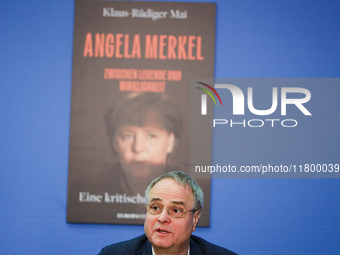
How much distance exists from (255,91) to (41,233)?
173cm

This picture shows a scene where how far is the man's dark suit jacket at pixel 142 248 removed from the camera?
1638 mm

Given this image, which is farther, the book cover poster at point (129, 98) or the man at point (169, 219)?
the book cover poster at point (129, 98)

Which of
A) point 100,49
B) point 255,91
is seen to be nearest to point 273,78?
point 255,91

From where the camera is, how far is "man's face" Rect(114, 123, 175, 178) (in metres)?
2.55

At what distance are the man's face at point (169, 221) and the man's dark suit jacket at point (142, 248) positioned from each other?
0.08 m

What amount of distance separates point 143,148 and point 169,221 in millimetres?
1042

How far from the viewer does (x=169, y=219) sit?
1.57 m

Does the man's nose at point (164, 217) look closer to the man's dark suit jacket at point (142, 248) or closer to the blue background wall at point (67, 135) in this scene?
the man's dark suit jacket at point (142, 248)

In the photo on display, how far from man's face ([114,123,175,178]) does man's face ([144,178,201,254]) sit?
35.7 inches
